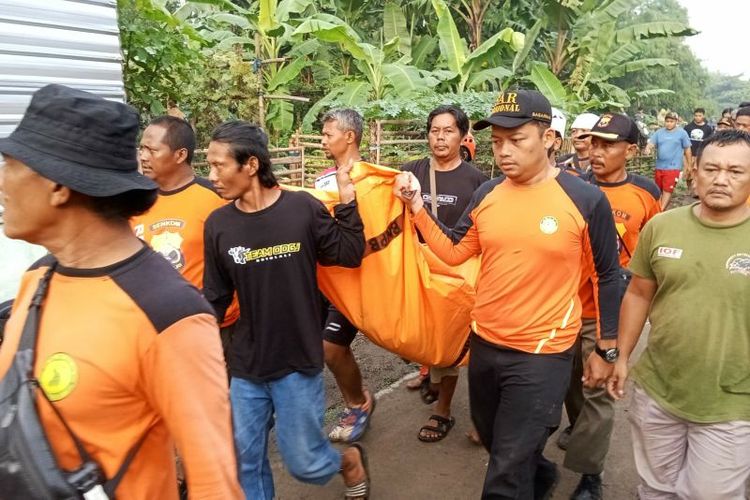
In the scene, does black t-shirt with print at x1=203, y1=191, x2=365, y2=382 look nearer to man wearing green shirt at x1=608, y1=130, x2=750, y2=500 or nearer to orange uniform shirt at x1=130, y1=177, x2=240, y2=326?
orange uniform shirt at x1=130, y1=177, x2=240, y2=326

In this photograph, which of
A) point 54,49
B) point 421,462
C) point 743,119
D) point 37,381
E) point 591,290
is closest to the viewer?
point 37,381

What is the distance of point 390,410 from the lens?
15.0ft

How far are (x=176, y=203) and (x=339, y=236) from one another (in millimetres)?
1009

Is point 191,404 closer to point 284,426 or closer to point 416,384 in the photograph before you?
point 284,426

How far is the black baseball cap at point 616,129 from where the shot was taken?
12.7 ft

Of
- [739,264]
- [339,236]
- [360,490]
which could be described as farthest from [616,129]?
[360,490]

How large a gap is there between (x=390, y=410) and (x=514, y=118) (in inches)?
104

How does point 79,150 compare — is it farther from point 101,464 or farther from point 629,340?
point 629,340

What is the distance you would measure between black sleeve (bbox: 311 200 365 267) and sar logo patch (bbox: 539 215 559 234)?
92cm

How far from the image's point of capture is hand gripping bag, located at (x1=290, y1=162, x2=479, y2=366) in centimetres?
352

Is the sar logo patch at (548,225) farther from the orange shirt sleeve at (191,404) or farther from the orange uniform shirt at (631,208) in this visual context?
the orange shirt sleeve at (191,404)

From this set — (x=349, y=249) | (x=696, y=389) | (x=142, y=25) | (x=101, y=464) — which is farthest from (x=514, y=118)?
(x=142, y=25)

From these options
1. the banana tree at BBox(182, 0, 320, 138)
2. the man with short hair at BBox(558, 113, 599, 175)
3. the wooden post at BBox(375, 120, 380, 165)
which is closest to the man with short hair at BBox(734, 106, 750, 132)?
the man with short hair at BBox(558, 113, 599, 175)

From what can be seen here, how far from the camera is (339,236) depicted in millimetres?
3025
